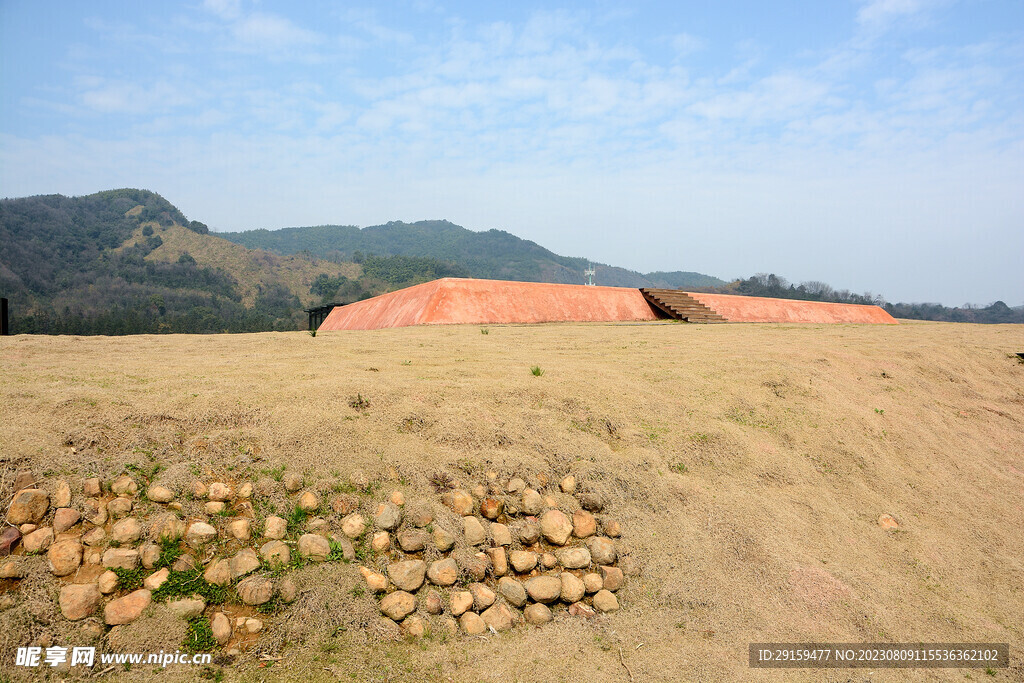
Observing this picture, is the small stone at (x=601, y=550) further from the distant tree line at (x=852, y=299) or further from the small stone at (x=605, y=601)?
the distant tree line at (x=852, y=299)

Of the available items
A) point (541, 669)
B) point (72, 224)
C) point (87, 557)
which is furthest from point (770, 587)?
point (72, 224)

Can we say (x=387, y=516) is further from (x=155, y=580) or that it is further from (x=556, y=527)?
(x=155, y=580)

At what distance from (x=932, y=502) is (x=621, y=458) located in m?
2.53

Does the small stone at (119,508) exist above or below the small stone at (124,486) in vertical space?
below

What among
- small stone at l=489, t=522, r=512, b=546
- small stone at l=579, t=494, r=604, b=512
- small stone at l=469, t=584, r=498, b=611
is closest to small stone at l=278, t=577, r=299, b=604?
small stone at l=469, t=584, r=498, b=611

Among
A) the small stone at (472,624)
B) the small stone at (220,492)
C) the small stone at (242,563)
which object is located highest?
the small stone at (220,492)

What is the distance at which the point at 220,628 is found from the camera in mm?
2490

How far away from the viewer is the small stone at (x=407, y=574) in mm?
2877

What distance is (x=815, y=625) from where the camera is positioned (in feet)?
9.66

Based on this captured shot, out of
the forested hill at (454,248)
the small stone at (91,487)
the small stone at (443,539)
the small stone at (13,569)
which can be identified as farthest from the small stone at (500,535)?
the forested hill at (454,248)

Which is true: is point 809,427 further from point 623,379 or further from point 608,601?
point 608,601

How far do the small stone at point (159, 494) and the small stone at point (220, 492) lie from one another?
19 centimetres

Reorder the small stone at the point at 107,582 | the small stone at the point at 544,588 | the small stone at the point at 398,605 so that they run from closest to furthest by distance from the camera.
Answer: the small stone at the point at 107,582, the small stone at the point at 398,605, the small stone at the point at 544,588

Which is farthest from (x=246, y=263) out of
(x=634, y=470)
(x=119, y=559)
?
(x=634, y=470)
